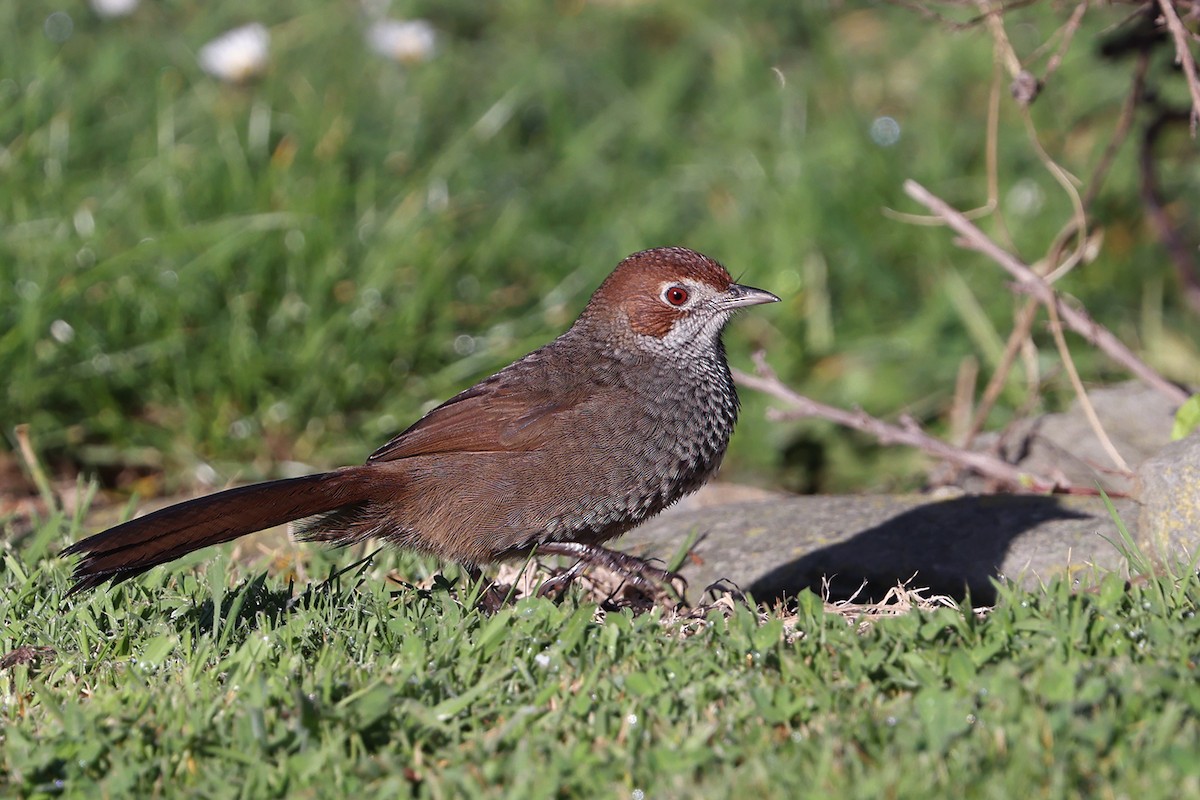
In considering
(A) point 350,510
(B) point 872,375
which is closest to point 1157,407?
(B) point 872,375

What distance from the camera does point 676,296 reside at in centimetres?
456

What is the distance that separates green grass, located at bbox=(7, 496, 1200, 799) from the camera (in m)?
2.58

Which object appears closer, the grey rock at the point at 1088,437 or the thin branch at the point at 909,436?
the thin branch at the point at 909,436

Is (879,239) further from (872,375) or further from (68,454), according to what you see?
(68,454)

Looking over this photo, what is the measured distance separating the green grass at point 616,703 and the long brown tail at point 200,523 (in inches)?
6.0

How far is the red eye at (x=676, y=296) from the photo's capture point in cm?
455

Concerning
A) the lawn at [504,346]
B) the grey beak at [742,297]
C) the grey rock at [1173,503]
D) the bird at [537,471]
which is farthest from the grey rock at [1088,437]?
the bird at [537,471]

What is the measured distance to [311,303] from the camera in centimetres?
622

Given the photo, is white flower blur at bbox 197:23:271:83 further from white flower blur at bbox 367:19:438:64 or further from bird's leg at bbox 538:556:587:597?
bird's leg at bbox 538:556:587:597

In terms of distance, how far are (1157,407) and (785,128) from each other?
110 inches

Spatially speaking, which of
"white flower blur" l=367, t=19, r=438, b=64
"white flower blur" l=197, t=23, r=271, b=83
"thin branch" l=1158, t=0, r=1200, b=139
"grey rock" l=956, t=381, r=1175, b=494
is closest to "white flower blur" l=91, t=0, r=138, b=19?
"white flower blur" l=197, t=23, r=271, b=83

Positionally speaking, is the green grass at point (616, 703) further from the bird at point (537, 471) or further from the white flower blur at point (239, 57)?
the white flower blur at point (239, 57)

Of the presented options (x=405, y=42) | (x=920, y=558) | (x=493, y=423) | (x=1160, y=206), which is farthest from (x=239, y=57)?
(x=920, y=558)

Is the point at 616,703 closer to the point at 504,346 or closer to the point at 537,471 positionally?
the point at 537,471
